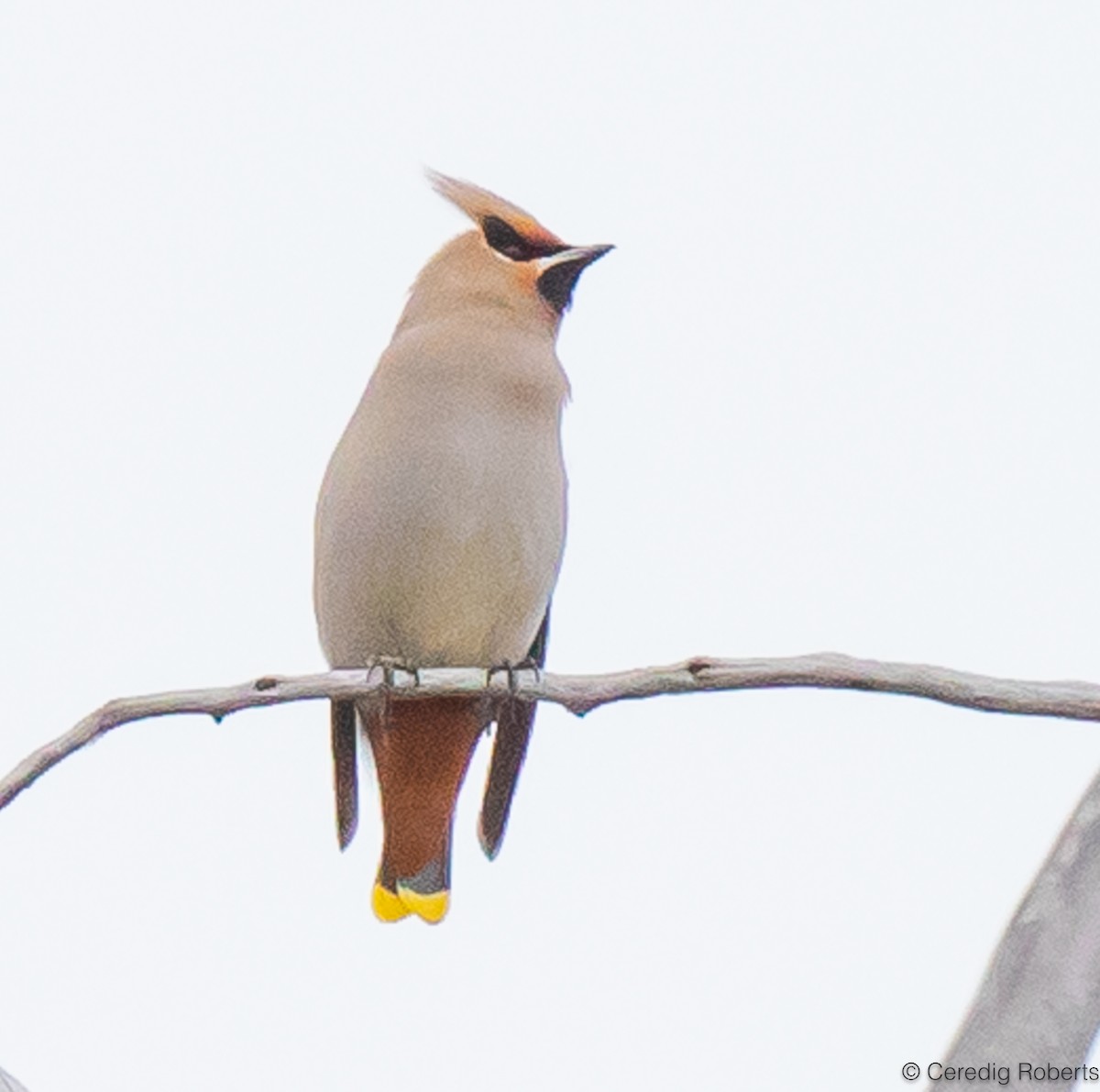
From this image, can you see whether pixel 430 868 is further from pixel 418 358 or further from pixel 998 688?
pixel 998 688

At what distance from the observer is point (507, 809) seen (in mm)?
→ 4754

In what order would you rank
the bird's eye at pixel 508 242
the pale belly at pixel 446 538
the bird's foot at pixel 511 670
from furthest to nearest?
the bird's eye at pixel 508 242, the pale belly at pixel 446 538, the bird's foot at pixel 511 670

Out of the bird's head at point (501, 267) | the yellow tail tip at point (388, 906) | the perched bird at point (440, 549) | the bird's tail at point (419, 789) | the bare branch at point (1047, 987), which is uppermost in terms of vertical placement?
the bird's head at point (501, 267)

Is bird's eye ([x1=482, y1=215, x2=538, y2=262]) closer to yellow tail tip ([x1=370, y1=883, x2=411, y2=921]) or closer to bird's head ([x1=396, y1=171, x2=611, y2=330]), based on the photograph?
bird's head ([x1=396, y1=171, x2=611, y2=330])

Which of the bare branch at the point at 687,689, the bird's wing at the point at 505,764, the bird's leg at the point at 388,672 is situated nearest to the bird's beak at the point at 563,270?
the bird's wing at the point at 505,764

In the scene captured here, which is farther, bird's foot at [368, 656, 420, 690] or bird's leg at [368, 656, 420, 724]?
bird's foot at [368, 656, 420, 690]

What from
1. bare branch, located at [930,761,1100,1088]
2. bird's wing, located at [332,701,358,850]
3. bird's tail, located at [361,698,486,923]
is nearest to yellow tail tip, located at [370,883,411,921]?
bird's tail, located at [361,698,486,923]

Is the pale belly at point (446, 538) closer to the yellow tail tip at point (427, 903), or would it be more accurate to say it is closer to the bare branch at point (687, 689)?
the yellow tail tip at point (427, 903)

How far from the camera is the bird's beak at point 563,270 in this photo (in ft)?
16.0

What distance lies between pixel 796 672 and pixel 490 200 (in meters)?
2.66

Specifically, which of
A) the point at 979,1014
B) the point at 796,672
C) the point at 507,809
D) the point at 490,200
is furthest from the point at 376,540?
the point at 979,1014

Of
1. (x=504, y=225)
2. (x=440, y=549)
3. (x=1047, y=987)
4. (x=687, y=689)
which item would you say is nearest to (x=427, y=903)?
(x=440, y=549)

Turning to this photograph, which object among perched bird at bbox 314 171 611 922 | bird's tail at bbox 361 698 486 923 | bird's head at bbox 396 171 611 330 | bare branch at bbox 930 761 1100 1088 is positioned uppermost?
bird's head at bbox 396 171 611 330

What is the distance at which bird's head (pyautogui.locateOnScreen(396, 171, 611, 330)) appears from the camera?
480 cm
